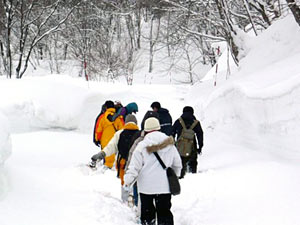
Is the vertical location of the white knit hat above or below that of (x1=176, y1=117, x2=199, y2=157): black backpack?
above

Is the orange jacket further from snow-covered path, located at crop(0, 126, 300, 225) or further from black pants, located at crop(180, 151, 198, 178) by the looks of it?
black pants, located at crop(180, 151, 198, 178)

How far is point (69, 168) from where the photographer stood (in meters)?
7.95

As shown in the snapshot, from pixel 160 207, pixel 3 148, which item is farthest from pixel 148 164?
pixel 3 148

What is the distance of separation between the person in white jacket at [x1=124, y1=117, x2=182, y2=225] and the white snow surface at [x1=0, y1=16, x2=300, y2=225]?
2.00 feet

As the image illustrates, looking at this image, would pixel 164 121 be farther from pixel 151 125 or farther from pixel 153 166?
pixel 153 166

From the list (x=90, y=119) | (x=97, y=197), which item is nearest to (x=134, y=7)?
(x=90, y=119)

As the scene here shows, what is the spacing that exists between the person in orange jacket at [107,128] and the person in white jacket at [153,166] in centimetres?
314

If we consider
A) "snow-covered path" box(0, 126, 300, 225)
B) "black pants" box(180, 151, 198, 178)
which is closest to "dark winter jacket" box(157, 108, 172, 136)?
"black pants" box(180, 151, 198, 178)

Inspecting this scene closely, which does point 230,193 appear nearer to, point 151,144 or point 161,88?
point 151,144

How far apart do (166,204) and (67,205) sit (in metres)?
1.19

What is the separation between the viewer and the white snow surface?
4.59 metres

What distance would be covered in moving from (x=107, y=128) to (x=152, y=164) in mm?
3398

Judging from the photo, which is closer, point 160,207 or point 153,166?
point 153,166

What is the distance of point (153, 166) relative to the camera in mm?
4359
